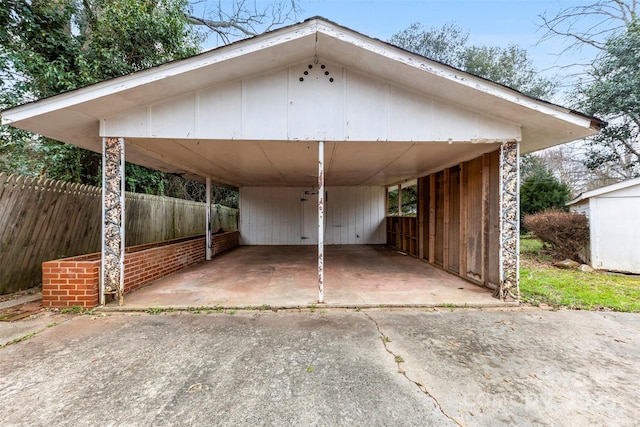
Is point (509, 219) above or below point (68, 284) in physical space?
above

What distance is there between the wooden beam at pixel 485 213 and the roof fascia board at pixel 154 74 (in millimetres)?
3352

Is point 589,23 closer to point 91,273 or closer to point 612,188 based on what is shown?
point 612,188

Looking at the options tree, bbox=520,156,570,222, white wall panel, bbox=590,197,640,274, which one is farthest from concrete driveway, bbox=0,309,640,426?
tree, bbox=520,156,570,222

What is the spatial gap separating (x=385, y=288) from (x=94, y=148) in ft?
17.6

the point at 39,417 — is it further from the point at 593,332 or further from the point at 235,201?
the point at 235,201

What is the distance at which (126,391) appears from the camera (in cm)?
192

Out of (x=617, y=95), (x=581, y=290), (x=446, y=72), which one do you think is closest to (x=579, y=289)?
(x=581, y=290)

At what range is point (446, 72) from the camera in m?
3.33

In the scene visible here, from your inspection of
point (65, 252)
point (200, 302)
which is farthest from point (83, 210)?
point (200, 302)

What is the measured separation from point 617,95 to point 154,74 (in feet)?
43.1

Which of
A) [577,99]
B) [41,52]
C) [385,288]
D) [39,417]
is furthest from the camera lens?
[577,99]

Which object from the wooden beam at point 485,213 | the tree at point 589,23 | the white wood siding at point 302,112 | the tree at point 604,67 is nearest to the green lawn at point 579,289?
the wooden beam at point 485,213

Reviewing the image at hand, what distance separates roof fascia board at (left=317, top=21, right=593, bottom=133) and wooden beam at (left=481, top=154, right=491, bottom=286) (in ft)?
3.67

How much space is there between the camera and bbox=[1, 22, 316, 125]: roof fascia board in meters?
3.17
